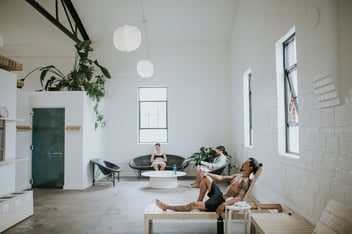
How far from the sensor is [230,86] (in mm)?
9805

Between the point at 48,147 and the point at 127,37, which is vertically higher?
the point at 127,37

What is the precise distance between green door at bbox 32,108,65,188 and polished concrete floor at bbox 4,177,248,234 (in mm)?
393

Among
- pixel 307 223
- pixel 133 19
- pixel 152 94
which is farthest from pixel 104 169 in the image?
pixel 307 223

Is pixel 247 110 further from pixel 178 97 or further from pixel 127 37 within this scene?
pixel 127 37

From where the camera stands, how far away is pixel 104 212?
5.36 meters

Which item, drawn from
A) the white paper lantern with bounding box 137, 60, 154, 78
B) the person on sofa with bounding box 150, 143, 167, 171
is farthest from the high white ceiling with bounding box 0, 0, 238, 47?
the person on sofa with bounding box 150, 143, 167, 171

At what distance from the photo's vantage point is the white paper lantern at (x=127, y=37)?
6.07 m

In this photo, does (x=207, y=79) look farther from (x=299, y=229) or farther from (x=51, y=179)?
(x=299, y=229)

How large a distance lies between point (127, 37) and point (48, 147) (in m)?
3.79

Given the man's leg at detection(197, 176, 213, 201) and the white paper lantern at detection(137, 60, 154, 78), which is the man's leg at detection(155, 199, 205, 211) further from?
the white paper lantern at detection(137, 60, 154, 78)

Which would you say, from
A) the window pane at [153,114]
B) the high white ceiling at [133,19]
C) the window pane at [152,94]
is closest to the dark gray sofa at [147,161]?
the window pane at [153,114]

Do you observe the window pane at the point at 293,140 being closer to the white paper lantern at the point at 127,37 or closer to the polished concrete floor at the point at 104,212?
the polished concrete floor at the point at 104,212

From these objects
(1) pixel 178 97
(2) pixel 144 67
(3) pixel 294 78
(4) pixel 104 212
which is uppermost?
(2) pixel 144 67

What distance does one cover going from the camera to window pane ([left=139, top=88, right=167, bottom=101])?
1009cm
